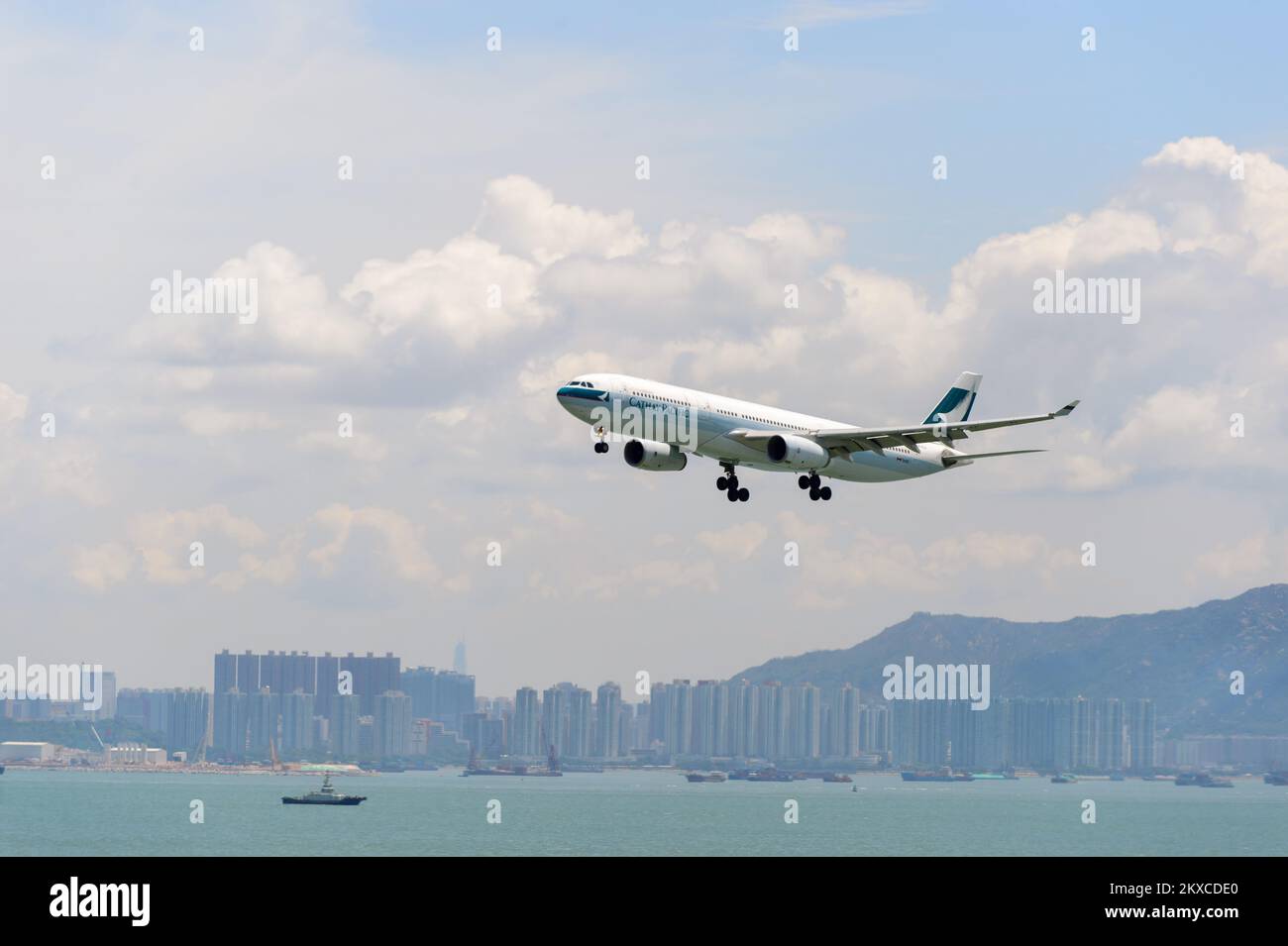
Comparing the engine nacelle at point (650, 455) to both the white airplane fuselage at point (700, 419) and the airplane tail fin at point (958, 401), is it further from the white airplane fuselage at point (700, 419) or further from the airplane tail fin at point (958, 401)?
the airplane tail fin at point (958, 401)

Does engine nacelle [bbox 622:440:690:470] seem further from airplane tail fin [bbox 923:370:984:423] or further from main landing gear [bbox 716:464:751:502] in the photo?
airplane tail fin [bbox 923:370:984:423]

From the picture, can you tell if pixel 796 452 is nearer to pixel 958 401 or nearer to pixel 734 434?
pixel 734 434

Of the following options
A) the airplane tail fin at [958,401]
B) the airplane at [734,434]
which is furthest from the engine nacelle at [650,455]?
the airplane tail fin at [958,401]

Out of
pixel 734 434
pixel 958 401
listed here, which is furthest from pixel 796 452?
pixel 958 401
